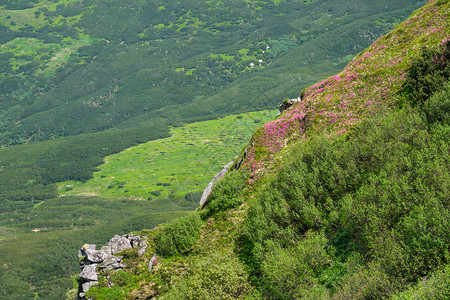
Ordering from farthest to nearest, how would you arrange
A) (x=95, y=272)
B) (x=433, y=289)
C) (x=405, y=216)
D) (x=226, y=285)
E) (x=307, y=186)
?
(x=95, y=272) → (x=307, y=186) → (x=226, y=285) → (x=405, y=216) → (x=433, y=289)

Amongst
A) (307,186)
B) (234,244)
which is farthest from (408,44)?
(234,244)

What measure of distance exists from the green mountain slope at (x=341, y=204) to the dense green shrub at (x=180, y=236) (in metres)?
0.24

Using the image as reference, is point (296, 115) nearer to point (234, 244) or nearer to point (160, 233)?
point (234, 244)

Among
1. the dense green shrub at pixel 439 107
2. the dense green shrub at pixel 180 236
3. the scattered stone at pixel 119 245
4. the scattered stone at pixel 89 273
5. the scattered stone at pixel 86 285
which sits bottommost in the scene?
the scattered stone at pixel 86 285

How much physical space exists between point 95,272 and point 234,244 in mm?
28347

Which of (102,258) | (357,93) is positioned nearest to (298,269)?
(357,93)

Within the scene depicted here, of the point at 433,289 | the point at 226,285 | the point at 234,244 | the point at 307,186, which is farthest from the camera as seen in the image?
the point at 234,244

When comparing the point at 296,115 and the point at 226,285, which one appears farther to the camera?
the point at 296,115

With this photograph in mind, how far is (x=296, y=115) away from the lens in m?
74.8

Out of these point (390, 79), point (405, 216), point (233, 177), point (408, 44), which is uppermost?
point (408, 44)

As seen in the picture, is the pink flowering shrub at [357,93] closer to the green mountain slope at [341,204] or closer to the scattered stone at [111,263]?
the green mountain slope at [341,204]

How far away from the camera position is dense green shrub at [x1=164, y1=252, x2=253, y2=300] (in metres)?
41.9

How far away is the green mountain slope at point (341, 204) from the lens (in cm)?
3241

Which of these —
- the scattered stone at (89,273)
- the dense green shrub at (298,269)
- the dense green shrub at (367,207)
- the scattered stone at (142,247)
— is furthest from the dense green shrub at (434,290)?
the scattered stone at (89,273)
